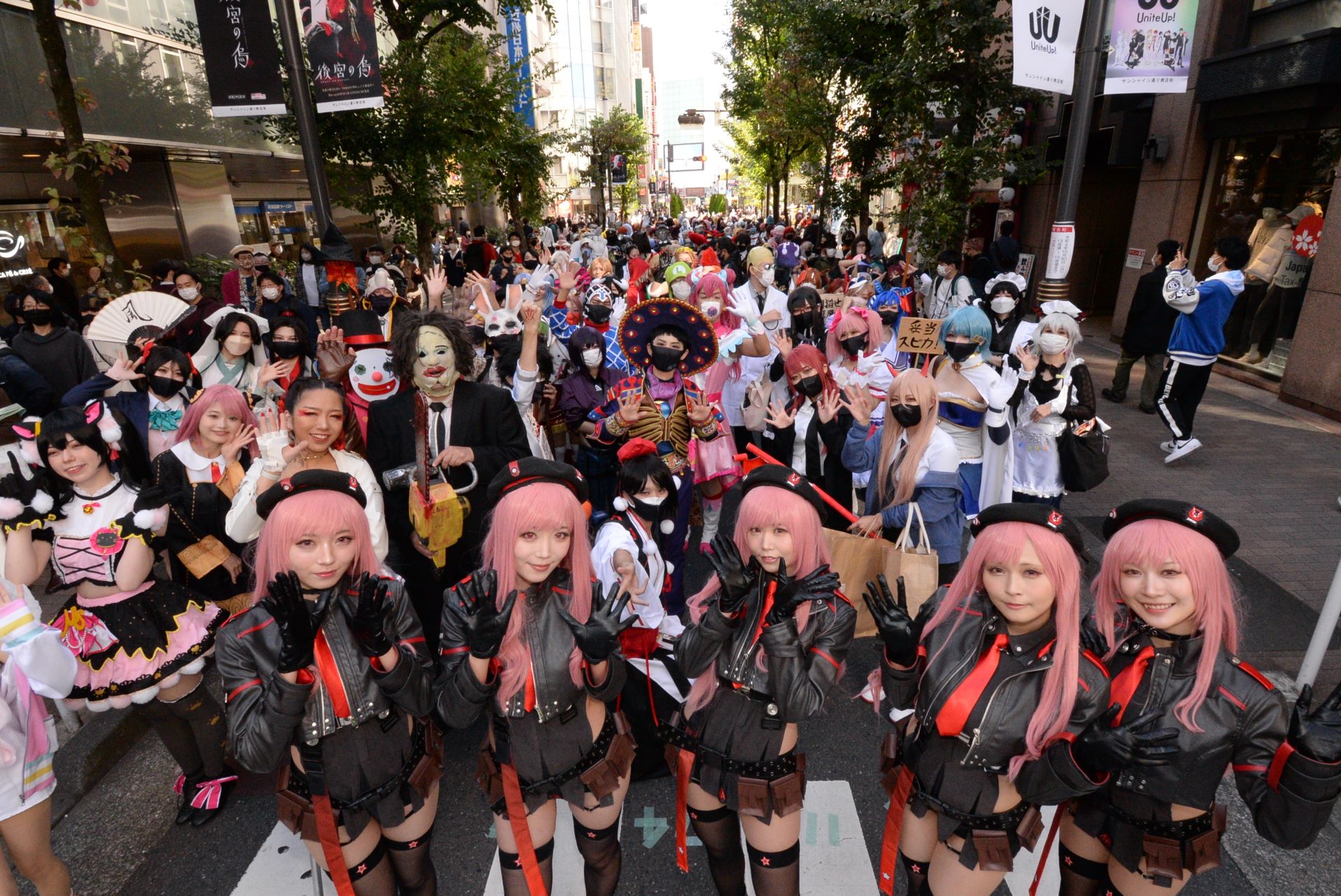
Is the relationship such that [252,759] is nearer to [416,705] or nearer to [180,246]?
[416,705]

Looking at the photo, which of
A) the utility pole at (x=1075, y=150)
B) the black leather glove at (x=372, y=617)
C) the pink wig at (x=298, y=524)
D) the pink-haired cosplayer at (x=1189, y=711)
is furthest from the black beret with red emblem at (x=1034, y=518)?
the utility pole at (x=1075, y=150)

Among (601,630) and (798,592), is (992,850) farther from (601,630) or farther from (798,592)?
(601,630)

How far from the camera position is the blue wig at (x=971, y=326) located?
180 inches

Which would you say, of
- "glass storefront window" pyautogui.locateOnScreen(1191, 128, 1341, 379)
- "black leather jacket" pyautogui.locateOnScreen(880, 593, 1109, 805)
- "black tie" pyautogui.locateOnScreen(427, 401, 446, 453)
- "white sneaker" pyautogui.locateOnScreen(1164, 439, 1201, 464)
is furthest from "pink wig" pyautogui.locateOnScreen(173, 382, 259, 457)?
"glass storefront window" pyautogui.locateOnScreen(1191, 128, 1341, 379)

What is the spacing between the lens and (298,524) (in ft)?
7.82

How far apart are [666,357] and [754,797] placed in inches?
116

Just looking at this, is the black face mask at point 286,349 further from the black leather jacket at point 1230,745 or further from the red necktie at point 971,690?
the black leather jacket at point 1230,745

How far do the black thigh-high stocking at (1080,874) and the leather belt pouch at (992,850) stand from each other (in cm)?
40

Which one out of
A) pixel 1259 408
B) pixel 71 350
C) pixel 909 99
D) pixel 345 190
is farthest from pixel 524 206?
pixel 1259 408

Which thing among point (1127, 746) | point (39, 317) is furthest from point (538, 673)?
point (39, 317)

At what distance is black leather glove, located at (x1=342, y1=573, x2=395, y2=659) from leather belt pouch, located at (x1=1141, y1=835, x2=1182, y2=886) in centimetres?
254

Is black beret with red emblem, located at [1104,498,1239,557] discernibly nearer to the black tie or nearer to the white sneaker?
the black tie

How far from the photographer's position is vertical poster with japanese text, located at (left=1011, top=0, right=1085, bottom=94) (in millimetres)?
7441

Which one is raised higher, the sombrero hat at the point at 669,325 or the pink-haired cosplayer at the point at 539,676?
the sombrero hat at the point at 669,325
